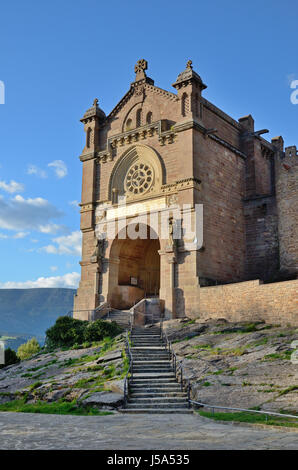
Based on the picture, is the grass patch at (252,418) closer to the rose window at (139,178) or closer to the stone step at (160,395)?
the stone step at (160,395)

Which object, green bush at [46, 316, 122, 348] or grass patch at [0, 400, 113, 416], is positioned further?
green bush at [46, 316, 122, 348]

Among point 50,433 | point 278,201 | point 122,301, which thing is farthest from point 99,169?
point 50,433

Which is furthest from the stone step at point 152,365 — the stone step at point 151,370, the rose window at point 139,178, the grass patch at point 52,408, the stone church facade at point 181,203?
the rose window at point 139,178

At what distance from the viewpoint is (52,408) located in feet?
47.8

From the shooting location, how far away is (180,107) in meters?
27.0

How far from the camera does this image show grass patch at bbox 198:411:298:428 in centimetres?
1023

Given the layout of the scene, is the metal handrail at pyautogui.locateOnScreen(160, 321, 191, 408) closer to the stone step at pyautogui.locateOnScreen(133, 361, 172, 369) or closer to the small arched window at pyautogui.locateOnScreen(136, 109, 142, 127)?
the stone step at pyautogui.locateOnScreen(133, 361, 172, 369)

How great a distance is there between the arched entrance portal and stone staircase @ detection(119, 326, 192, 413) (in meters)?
8.27

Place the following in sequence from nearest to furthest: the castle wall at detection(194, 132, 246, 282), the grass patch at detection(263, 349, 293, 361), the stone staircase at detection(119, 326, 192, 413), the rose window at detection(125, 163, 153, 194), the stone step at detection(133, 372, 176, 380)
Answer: the stone staircase at detection(119, 326, 192, 413) → the grass patch at detection(263, 349, 293, 361) → the stone step at detection(133, 372, 176, 380) → the castle wall at detection(194, 132, 246, 282) → the rose window at detection(125, 163, 153, 194)

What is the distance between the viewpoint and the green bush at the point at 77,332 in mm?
23516

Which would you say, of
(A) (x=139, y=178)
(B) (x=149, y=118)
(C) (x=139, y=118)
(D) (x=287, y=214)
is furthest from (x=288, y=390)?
(C) (x=139, y=118)

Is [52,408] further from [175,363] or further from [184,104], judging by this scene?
[184,104]

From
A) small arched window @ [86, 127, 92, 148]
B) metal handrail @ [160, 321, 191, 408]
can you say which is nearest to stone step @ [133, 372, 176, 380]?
metal handrail @ [160, 321, 191, 408]
